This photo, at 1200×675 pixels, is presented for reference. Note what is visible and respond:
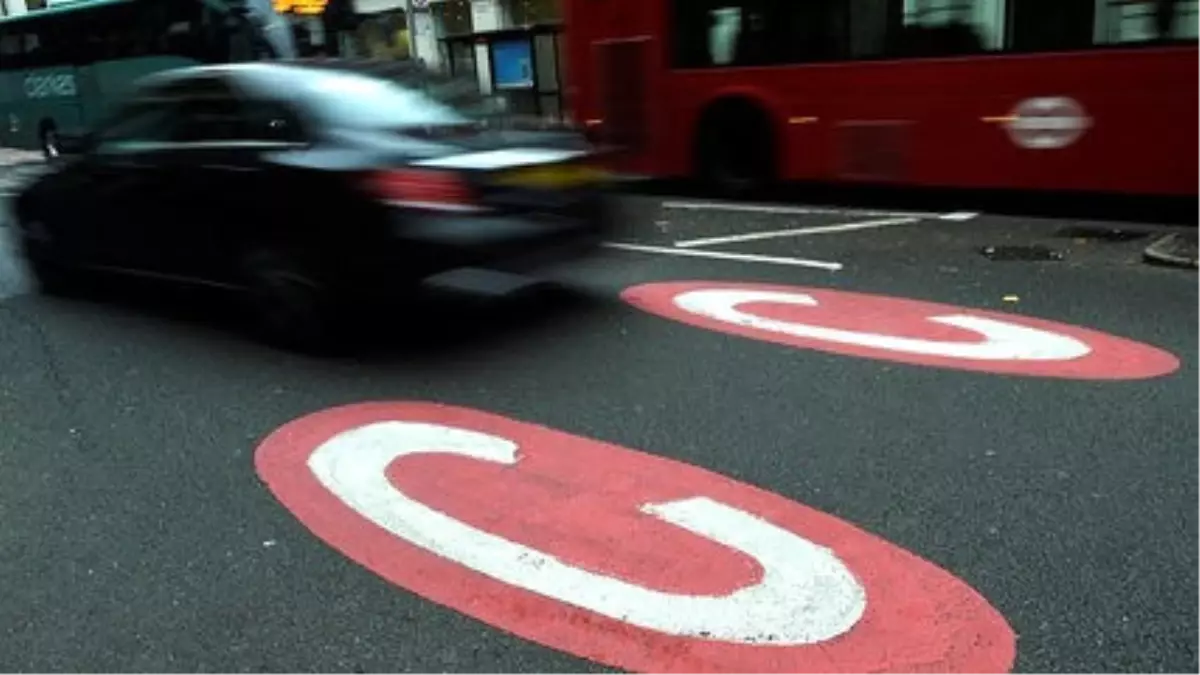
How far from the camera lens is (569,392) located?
551 centimetres

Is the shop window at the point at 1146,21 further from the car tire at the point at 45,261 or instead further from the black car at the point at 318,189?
the car tire at the point at 45,261

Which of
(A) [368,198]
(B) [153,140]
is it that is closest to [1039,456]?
(A) [368,198]

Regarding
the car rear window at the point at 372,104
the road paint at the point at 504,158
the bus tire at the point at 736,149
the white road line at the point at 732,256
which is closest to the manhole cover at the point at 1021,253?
the white road line at the point at 732,256

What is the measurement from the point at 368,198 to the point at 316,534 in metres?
2.32

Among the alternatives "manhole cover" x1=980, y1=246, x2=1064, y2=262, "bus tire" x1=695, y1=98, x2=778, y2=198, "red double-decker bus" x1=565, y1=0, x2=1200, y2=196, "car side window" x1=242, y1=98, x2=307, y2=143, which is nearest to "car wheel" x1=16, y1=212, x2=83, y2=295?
"car side window" x1=242, y1=98, x2=307, y2=143

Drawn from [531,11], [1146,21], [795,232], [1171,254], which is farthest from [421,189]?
[531,11]

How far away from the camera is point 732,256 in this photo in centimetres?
893

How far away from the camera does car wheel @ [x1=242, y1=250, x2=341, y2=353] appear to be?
6.18 metres

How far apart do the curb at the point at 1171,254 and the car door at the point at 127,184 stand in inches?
256

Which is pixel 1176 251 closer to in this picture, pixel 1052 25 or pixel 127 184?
pixel 1052 25

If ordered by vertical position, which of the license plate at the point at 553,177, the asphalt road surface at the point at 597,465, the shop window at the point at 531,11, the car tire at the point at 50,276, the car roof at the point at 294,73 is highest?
the shop window at the point at 531,11

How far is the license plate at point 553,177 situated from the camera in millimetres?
6070

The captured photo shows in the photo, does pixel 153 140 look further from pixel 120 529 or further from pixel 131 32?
pixel 131 32

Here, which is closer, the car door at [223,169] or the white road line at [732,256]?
the car door at [223,169]
